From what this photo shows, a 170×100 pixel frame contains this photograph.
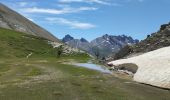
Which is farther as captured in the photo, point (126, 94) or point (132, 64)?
point (132, 64)

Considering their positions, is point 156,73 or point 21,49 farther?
point 21,49

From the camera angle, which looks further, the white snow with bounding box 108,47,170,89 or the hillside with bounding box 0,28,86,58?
the hillside with bounding box 0,28,86,58

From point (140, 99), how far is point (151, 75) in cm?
1781

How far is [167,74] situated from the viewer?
45438 mm

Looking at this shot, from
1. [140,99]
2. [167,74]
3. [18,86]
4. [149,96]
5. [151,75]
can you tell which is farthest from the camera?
[151,75]

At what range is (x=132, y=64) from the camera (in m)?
76.9

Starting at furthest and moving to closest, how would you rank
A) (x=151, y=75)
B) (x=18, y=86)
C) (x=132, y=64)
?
(x=132, y=64) < (x=151, y=75) < (x=18, y=86)

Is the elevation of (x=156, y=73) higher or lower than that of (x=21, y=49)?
lower

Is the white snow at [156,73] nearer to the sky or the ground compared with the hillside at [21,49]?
nearer to the ground

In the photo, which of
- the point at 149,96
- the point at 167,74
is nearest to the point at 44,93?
the point at 149,96

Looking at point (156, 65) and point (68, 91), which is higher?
point (156, 65)

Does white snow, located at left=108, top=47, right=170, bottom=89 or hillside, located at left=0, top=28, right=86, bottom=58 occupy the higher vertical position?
hillside, located at left=0, top=28, right=86, bottom=58

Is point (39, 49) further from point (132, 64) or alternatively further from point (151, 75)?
point (151, 75)

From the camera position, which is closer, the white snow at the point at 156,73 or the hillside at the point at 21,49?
the white snow at the point at 156,73
